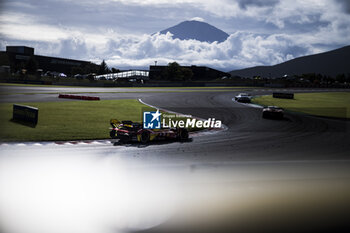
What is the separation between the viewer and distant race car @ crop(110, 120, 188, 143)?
1538 centimetres

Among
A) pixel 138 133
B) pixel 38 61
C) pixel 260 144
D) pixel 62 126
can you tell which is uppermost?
pixel 38 61

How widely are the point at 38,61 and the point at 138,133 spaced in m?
116

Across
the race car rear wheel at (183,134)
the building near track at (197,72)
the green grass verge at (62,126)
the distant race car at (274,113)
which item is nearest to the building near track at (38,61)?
the building near track at (197,72)

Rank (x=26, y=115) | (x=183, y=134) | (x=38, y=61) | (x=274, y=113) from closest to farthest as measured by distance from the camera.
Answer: (x=183, y=134) < (x=26, y=115) < (x=274, y=113) < (x=38, y=61)

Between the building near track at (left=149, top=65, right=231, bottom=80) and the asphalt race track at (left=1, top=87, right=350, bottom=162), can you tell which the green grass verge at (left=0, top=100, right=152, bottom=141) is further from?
the building near track at (left=149, top=65, right=231, bottom=80)

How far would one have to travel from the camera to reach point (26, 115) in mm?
19797

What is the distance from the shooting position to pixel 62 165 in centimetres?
1178

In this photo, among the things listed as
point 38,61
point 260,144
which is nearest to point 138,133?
point 260,144

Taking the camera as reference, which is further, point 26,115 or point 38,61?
point 38,61

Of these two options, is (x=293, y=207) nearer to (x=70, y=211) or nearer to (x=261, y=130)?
(x=70, y=211)

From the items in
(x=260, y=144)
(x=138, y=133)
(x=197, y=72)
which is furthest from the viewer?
(x=197, y=72)

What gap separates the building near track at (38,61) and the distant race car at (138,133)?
95604mm

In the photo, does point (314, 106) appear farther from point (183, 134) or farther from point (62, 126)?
point (62, 126)

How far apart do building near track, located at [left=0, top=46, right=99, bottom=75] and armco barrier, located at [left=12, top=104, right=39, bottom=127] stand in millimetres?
87929
